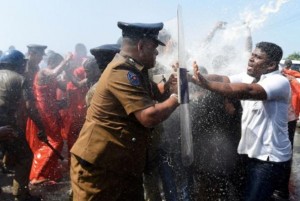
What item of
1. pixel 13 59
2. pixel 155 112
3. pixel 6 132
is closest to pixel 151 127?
pixel 155 112

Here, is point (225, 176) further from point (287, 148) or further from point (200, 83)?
point (200, 83)

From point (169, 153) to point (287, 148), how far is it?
1247mm

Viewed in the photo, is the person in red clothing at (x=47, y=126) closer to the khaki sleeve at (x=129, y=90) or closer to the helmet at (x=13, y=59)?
the helmet at (x=13, y=59)

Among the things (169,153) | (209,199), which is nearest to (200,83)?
(169,153)

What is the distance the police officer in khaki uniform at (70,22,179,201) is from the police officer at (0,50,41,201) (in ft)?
7.25

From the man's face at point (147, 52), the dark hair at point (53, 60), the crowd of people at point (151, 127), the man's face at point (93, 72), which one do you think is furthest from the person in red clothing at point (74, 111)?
the man's face at point (147, 52)

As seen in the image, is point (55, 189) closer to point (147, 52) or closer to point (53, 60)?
point (53, 60)

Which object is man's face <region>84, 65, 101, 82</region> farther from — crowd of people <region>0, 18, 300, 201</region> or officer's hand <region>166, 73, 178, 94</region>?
officer's hand <region>166, 73, 178, 94</region>

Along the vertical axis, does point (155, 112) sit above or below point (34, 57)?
above

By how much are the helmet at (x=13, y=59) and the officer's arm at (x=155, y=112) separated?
3021mm

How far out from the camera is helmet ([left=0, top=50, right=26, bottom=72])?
193 inches

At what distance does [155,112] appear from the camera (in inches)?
95.8

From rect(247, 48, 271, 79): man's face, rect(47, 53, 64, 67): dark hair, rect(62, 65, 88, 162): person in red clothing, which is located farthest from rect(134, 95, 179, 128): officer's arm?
rect(47, 53, 64, 67): dark hair

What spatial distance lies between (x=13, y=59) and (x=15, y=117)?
768 millimetres
